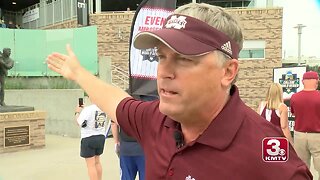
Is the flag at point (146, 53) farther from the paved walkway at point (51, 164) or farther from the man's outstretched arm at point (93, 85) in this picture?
the paved walkway at point (51, 164)

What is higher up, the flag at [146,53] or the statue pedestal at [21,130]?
the flag at [146,53]

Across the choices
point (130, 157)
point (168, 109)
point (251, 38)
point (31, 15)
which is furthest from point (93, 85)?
point (31, 15)

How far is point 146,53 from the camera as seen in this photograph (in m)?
3.51

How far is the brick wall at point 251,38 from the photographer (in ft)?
66.3

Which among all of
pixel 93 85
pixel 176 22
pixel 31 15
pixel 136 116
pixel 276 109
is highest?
pixel 31 15

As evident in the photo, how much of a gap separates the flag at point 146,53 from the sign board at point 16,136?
743 centimetres

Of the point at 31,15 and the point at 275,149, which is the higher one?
the point at 31,15

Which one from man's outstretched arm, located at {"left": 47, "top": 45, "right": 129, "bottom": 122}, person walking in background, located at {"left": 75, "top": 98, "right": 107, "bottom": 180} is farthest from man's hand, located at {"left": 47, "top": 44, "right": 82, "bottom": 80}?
person walking in background, located at {"left": 75, "top": 98, "right": 107, "bottom": 180}

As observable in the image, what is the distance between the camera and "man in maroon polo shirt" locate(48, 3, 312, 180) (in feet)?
4.46

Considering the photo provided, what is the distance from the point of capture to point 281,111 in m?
5.67

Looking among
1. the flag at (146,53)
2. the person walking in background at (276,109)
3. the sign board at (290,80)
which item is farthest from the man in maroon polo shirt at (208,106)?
the sign board at (290,80)

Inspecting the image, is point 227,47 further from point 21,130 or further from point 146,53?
point 21,130

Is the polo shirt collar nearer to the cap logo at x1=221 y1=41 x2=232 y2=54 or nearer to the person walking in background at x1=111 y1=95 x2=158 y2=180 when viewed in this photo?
the cap logo at x1=221 y1=41 x2=232 y2=54

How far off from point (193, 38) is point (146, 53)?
2143 millimetres
